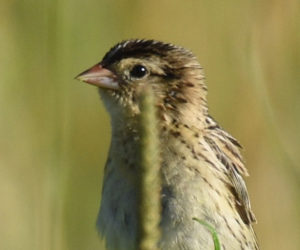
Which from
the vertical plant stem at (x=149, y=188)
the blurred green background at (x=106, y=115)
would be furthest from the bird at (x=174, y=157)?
the vertical plant stem at (x=149, y=188)

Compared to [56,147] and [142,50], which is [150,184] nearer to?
[56,147]

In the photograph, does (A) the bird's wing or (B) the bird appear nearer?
(B) the bird

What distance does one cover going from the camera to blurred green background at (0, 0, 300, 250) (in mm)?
4234

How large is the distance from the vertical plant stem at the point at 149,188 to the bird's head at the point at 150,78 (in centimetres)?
153

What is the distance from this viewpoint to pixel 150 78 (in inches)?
157

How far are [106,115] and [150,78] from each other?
1573mm

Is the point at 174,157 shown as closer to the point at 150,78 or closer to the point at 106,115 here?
the point at 150,78

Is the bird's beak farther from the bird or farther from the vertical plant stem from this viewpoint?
the vertical plant stem

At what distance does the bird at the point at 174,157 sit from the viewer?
3.71 meters

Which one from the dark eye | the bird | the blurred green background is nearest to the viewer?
the bird

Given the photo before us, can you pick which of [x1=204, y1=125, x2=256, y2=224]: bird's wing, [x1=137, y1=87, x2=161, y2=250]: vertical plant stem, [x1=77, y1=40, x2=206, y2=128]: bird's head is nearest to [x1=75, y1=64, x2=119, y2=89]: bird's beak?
[x1=77, y1=40, x2=206, y2=128]: bird's head

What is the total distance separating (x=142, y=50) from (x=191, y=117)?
254mm

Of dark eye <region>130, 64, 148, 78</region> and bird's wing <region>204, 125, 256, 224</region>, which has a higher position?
dark eye <region>130, 64, 148, 78</region>

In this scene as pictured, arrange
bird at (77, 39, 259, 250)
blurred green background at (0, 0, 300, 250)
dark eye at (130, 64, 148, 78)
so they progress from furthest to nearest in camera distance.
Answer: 1. blurred green background at (0, 0, 300, 250)
2. dark eye at (130, 64, 148, 78)
3. bird at (77, 39, 259, 250)
